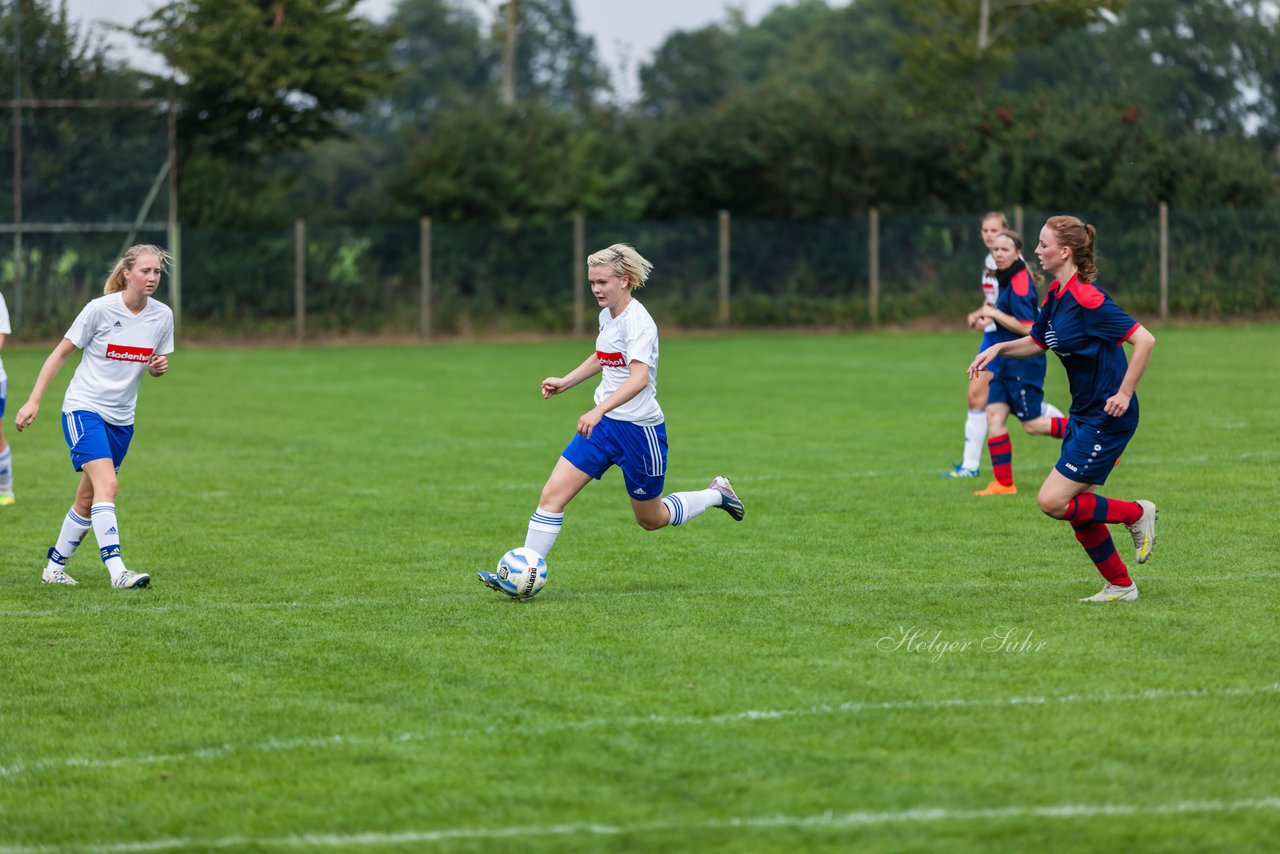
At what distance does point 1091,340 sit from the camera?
299 inches

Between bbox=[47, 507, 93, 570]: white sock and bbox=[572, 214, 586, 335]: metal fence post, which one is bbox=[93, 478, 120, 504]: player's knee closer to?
bbox=[47, 507, 93, 570]: white sock

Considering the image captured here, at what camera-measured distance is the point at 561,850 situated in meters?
4.50

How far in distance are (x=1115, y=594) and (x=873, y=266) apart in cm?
2740

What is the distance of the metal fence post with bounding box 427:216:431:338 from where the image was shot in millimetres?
34375

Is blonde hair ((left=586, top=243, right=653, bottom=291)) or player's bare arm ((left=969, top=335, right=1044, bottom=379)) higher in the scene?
blonde hair ((left=586, top=243, right=653, bottom=291))

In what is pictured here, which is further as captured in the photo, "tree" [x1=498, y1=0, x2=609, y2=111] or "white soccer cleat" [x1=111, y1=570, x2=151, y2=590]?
"tree" [x1=498, y1=0, x2=609, y2=111]

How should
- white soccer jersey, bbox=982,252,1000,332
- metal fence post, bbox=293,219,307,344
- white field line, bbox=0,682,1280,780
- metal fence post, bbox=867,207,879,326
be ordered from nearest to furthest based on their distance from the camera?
1. white field line, bbox=0,682,1280,780
2. white soccer jersey, bbox=982,252,1000,332
3. metal fence post, bbox=293,219,307,344
4. metal fence post, bbox=867,207,879,326

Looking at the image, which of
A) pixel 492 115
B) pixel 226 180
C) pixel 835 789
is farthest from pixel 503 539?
pixel 492 115

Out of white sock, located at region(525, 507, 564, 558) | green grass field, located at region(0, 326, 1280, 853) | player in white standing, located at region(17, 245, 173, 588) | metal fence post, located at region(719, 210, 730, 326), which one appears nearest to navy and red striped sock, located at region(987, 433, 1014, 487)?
green grass field, located at region(0, 326, 1280, 853)

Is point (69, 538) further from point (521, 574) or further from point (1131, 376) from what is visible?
point (1131, 376)

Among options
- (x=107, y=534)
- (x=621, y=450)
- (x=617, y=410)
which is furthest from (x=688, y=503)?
(x=107, y=534)

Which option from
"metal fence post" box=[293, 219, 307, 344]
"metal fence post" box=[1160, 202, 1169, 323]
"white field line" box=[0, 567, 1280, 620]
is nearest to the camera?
"white field line" box=[0, 567, 1280, 620]

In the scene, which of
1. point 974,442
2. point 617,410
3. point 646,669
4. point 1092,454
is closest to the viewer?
point 646,669

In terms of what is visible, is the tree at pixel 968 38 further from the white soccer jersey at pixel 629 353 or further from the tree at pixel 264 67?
the white soccer jersey at pixel 629 353
